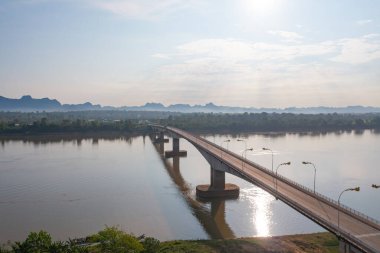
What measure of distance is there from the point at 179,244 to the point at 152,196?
80.3ft

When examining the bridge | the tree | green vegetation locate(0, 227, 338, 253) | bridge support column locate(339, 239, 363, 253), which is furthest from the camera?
green vegetation locate(0, 227, 338, 253)

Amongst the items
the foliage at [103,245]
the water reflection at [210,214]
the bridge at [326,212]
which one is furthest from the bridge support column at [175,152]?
the foliage at [103,245]

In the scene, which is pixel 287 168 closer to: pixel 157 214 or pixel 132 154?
pixel 157 214

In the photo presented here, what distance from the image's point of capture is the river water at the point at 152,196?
158 feet

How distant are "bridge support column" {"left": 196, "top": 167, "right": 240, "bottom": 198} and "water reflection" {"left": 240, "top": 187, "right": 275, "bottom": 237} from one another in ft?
5.87

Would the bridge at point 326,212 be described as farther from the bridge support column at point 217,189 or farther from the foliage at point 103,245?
the foliage at point 103,245

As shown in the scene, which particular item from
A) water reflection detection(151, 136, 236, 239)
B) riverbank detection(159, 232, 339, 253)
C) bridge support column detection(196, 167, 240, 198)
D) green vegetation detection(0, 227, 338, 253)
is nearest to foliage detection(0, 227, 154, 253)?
green vegetation detection(0, 227, 338, 253)

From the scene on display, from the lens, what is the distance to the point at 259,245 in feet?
131

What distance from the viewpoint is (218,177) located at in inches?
2549

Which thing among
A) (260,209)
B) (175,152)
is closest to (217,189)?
(260,209)

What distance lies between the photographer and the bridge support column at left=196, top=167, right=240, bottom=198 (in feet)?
206

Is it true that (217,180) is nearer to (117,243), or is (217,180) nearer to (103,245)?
(103,245)

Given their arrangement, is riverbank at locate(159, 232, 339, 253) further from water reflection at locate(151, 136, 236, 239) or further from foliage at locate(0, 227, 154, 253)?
foliage at locate(0, 227, 154, 253)

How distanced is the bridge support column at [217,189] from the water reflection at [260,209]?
1789 mm
